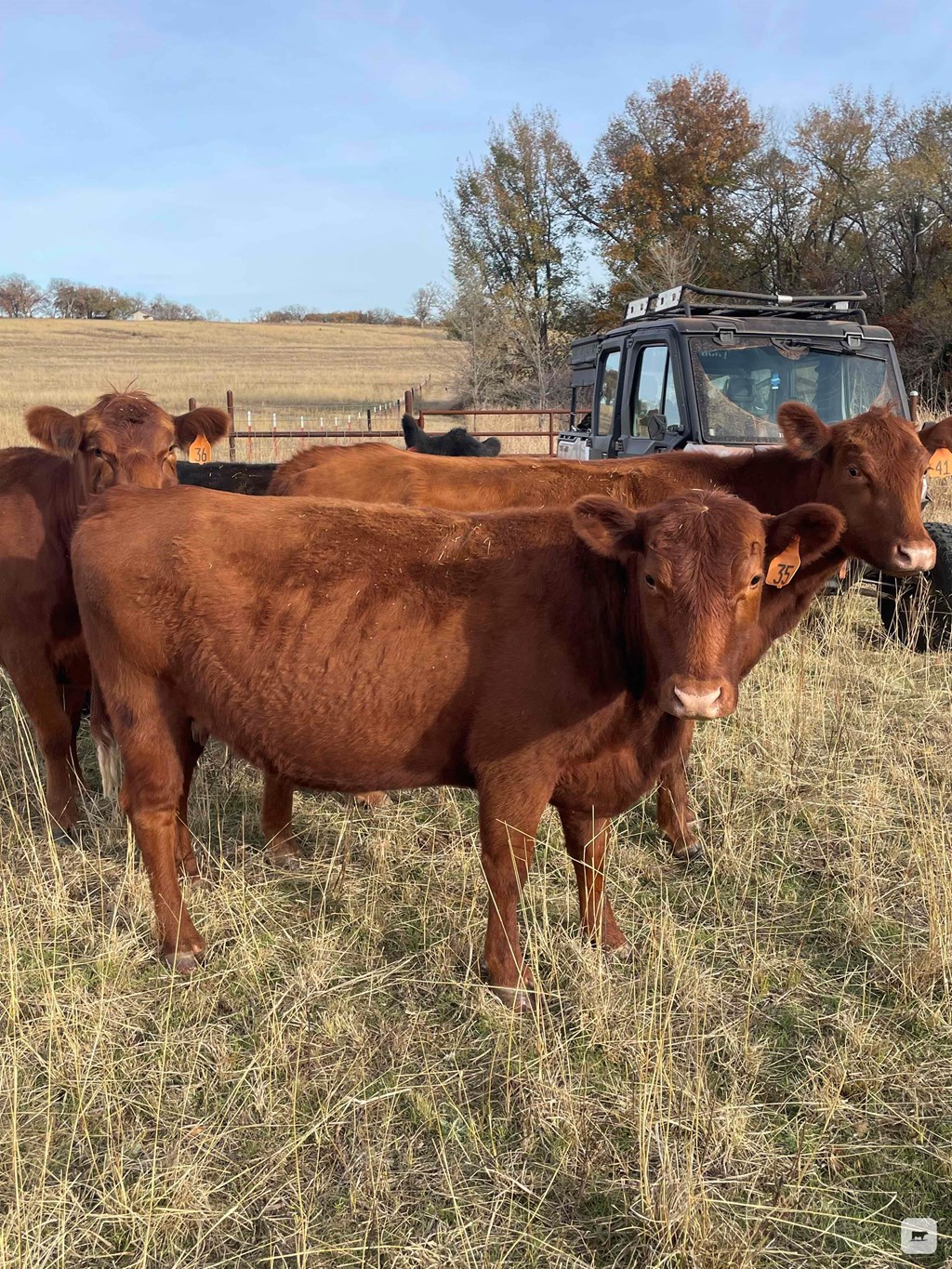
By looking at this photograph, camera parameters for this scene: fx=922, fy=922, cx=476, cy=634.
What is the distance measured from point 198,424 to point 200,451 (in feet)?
4.48

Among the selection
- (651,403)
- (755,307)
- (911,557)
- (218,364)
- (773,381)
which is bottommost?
(911,557)

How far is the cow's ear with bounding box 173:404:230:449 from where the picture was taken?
557 cm

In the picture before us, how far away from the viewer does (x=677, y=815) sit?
14.3ft

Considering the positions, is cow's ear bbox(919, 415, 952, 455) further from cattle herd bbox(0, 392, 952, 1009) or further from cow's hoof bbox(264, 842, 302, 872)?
cow's hoof bbox(264, 842, 302, 872)

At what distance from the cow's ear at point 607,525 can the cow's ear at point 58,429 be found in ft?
10.2

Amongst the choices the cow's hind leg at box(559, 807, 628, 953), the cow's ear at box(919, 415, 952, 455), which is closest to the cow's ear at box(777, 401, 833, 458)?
the cow's ear at box(919, 415, 952, 455)

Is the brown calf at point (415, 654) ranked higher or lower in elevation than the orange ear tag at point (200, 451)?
lower

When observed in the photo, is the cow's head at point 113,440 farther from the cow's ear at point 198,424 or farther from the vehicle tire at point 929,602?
the vehicle tire at point 929,602

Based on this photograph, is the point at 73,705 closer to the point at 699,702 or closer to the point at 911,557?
the point at 699,702

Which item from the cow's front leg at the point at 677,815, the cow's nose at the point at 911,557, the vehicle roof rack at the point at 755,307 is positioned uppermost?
the vehicle roof rack at the point at 755,307

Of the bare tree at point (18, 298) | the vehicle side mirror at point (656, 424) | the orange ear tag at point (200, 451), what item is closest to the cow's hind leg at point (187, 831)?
the orange ear tag at point (200, 451)

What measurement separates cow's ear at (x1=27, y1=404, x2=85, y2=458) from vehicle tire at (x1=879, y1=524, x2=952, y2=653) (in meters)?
5.38

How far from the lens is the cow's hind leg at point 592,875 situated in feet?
11.5

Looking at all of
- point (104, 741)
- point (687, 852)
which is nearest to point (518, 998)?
point (687, 852)
